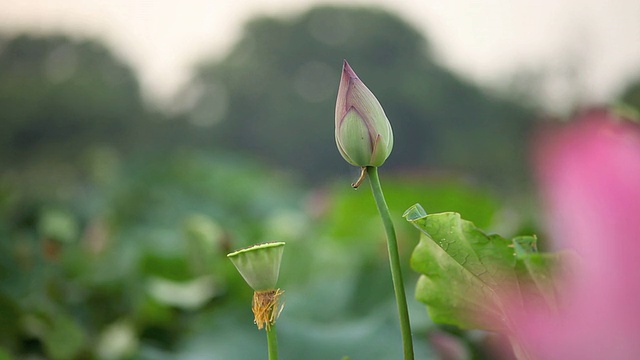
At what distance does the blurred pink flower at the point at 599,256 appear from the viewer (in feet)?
0.42

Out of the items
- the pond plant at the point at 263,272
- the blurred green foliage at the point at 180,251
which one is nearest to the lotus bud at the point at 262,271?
the pond plant at the point at 263,272

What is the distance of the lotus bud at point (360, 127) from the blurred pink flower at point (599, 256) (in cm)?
6

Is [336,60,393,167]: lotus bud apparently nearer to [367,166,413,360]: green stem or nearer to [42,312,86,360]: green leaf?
[367,166,413,360]: green stem

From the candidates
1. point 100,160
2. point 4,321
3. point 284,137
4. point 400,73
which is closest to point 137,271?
point 4,321

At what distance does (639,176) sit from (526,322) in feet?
0.13

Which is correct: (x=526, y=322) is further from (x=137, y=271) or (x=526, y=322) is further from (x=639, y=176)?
(x=137, y=271)

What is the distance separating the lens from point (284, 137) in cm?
1623

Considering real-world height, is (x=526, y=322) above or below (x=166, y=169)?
below

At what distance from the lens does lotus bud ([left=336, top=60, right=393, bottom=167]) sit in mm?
201

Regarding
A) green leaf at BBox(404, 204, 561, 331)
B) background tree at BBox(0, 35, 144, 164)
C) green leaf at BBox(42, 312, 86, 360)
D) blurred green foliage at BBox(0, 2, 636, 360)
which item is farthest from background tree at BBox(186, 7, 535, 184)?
green leaf at BBox(404, 204, 561, 331)

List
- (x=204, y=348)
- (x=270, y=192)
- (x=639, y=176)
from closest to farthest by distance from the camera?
(x=639, y=176), (x=204, y=348), (x=270, y=192)

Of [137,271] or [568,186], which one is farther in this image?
[137,271]

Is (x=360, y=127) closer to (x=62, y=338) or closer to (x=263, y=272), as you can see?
(x=263, y=272)

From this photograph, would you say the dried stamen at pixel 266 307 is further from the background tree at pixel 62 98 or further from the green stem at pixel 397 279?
the background tree at pixel 62 98
